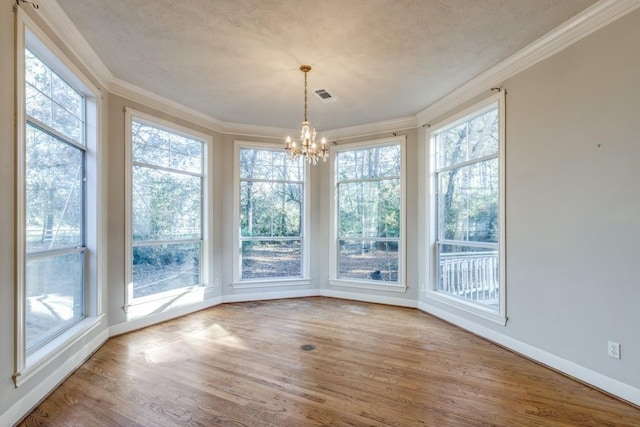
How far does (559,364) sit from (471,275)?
142 cm

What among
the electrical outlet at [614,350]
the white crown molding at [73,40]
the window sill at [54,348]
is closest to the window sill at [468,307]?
the electrical outlet at [614,350]

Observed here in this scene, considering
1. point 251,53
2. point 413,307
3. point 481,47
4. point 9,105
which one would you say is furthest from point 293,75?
point 413,307

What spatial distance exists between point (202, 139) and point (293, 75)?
2.15 metres

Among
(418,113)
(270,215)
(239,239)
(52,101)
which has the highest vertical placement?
(418,113)

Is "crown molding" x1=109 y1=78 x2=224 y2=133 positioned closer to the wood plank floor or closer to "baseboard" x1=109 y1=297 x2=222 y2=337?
"baseboard" x1=109 y1=297 x2=222 y2=337

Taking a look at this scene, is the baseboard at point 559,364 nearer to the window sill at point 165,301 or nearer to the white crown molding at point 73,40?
the window sill at point 165,301

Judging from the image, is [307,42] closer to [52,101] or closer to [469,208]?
[52,101]

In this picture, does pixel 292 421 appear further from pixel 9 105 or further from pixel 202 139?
pixel 202 139

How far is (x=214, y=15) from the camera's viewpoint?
265 centimetres

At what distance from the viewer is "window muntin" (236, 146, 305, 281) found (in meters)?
5.68

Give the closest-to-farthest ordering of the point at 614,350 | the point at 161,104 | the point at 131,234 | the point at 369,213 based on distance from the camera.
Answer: the point at 614,350, the point at 131,234, the point at 161,104, the point at 369,213

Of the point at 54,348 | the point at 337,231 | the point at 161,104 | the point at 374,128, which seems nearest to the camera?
the point at 54,348

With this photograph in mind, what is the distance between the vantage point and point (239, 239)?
5590 mm

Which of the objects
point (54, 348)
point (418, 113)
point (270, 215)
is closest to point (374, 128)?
point (418, 113)
